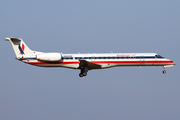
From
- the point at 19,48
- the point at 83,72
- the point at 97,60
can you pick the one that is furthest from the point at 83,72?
the point at 19,48

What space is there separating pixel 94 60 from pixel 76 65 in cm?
238

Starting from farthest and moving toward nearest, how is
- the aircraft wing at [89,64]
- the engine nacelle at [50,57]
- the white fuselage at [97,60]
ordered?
the white fuselage at [97,60], the engine nacelle at [50,57], the aircraft wing at [89,64]

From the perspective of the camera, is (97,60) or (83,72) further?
(97,60)

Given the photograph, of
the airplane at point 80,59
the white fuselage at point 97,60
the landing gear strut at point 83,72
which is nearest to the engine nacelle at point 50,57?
the airplane at point 80,59

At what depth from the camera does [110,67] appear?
1396 inches

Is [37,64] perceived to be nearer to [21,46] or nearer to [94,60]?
[21,46]

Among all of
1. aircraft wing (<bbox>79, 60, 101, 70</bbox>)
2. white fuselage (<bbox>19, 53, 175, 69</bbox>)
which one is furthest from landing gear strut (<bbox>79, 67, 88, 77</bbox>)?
white fuselage (<bbox>19, 53, 175, 69</bbox>)

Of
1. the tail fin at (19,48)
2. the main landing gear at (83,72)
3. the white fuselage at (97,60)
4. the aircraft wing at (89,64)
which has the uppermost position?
the tail fin at (19,48)

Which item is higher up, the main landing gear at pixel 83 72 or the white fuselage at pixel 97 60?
the white fuselage at pixel 97 60

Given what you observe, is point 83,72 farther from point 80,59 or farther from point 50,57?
point 50,57

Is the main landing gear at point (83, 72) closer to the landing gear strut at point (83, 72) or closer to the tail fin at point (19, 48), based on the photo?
the landing gear strut at point (83, 72)

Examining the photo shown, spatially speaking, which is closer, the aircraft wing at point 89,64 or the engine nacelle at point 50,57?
the aircraft wing at point 89,64

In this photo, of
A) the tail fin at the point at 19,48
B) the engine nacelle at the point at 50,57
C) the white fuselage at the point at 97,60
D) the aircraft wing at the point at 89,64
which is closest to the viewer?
the aircraft wing at the point at 89,64

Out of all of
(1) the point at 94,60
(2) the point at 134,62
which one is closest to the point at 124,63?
(2) the point at 134,62
